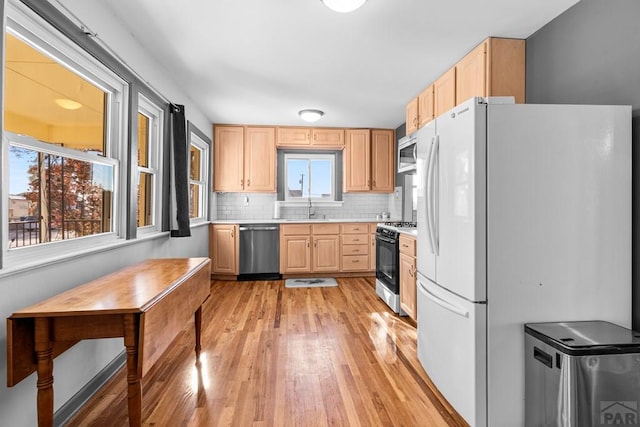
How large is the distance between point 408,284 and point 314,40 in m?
2.37

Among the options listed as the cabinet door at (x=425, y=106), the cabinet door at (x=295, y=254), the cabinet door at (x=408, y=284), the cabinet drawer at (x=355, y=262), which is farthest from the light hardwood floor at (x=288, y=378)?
the cabinet door at (x=425, y=106)

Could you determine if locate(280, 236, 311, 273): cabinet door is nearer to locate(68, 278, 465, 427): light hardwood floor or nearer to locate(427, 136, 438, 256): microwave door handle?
locate(68, 278, 465, 427): light hardwood floor

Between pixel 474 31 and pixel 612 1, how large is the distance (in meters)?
0.77

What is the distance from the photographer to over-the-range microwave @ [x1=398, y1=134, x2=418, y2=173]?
3.50 m

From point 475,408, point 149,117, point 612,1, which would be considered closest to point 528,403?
point 475,408

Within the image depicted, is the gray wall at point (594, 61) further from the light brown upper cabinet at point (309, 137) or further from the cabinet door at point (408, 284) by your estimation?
the light brown upper cabinet at point (309, 137)

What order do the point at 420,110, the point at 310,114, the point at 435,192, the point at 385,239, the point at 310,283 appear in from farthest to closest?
1. the point at 310,283
2. the point at 310,114
3. the point at 385,239
4. the point at 420,110
5. the point at 435,192

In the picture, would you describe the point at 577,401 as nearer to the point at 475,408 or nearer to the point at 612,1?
the point at 475,408

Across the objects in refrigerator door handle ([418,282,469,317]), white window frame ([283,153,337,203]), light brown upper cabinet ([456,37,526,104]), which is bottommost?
refrigerator door handle ([418,282,469,317])

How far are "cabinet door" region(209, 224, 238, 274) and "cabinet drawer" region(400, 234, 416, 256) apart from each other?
2676 millimetres

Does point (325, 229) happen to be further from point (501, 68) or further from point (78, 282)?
point (78, 282)

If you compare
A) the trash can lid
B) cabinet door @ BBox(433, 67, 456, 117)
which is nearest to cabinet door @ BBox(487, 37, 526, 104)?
cabinet door @ BBox(433, 67, 456, 117)

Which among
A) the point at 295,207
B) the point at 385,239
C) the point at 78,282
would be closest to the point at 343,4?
the point at 78,282

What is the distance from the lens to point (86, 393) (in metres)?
1.92
